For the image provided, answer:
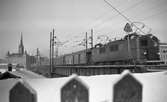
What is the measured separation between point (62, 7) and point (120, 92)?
32.9 inches

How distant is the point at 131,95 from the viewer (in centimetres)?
89

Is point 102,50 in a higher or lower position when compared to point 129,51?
higher

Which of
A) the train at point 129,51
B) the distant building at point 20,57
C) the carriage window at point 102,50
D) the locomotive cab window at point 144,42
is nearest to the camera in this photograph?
the distant building at point 20,57

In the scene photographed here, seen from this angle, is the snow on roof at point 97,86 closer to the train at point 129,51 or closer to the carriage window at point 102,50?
the train at point 129,51

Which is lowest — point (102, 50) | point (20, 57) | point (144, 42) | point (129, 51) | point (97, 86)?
point (97, 86)

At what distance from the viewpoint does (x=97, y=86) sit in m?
0.87

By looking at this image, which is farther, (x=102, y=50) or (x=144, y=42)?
(x=102, y=50)

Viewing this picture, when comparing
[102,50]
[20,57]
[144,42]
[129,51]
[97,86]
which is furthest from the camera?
[102,50]

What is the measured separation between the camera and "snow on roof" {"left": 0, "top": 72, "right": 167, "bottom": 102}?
0.72 m

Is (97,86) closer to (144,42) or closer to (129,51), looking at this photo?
(129,51)

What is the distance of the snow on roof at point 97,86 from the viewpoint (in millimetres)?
721

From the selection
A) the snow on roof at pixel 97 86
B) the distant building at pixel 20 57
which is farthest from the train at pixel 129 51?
the snow on roof at pixel 97 86

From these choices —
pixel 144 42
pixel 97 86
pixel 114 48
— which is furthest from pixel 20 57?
pixel 144 42

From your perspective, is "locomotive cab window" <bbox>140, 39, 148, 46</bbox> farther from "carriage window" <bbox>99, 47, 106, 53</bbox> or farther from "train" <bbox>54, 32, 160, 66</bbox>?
"carriage window" <bbox>99, 47, 106, 53</bbox>
